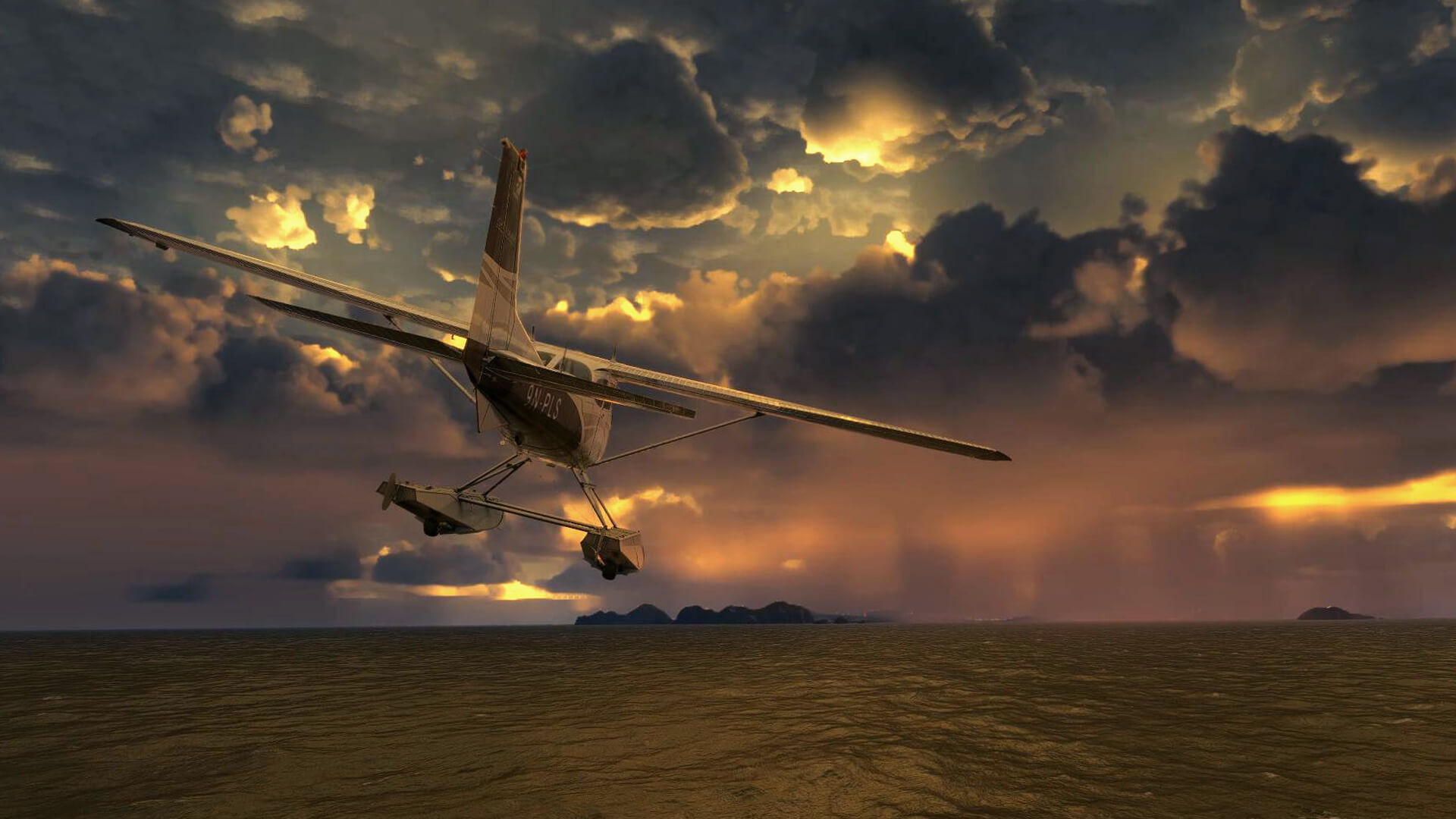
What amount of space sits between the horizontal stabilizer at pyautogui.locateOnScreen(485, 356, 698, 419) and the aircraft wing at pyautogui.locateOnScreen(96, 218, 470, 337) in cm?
200

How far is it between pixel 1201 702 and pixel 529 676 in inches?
810

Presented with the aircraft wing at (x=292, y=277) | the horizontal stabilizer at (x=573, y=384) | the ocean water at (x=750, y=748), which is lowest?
the ocean water at (x=750, y=748)

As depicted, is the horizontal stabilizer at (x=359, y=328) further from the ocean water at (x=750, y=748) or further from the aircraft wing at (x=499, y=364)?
the ocean water at (x=750, y=748)

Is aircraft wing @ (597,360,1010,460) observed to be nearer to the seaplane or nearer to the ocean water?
the seaplane

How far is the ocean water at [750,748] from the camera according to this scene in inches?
334

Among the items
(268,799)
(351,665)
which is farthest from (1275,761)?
(351,665)

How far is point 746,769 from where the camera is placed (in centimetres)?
973

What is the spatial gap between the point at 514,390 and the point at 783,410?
344 inches

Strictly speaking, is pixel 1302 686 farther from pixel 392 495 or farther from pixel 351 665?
pixel 351 665

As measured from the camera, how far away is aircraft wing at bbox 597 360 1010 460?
2156cm

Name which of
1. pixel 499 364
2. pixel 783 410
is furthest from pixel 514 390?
pixel 783 410

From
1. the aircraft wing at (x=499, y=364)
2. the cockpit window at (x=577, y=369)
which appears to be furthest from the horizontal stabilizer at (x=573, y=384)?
the cockpit window at (x=577, y=369)

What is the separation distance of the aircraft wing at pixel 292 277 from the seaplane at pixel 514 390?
36mm

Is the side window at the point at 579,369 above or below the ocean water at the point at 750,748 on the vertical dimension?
above
